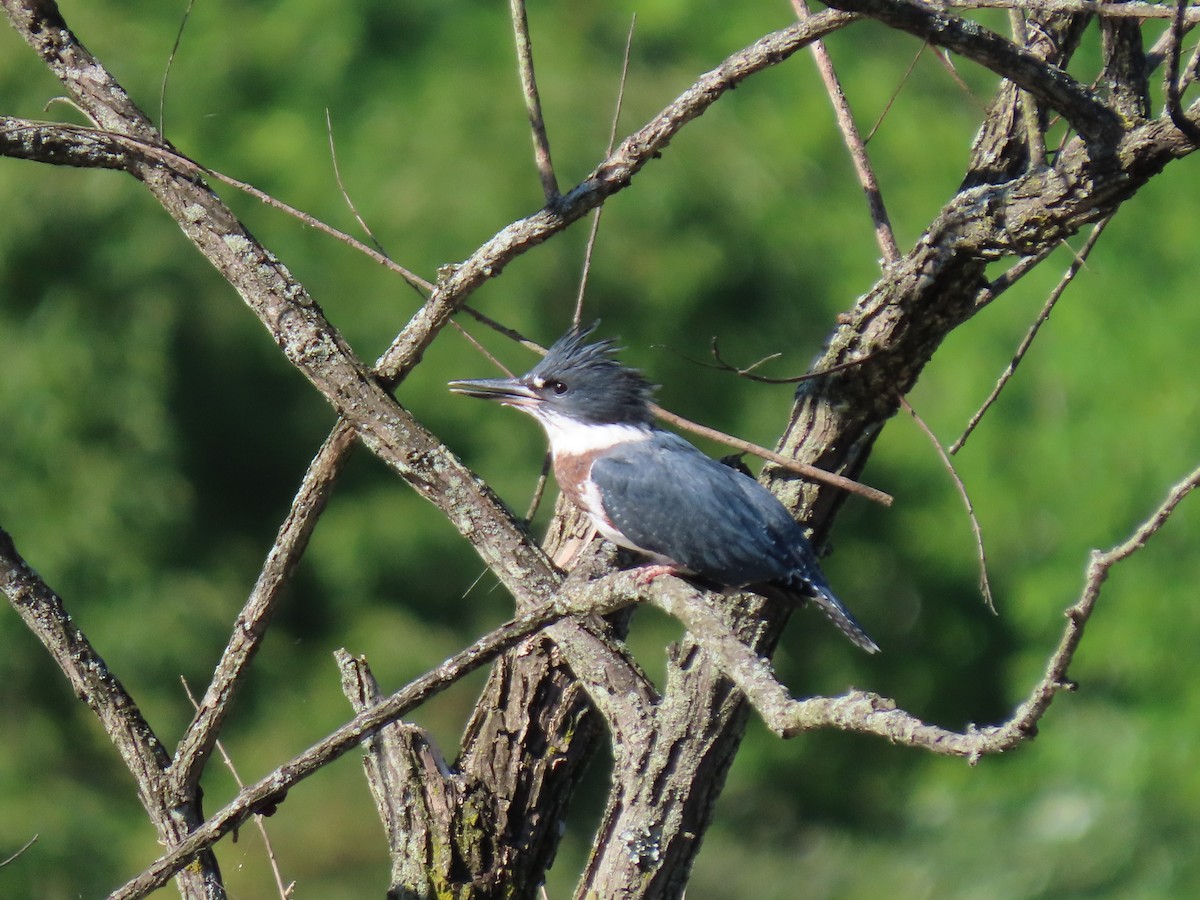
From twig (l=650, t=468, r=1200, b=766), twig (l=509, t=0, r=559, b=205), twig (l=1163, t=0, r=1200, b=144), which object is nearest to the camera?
twig (l=650, t=468, r=1200, b=766)

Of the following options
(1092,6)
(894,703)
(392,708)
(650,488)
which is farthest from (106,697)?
(1092,6)

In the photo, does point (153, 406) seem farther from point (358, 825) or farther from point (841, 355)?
point (841, 355)

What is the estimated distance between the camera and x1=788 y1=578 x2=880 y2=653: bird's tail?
351 centimetres

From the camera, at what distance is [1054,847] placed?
22.5 ft

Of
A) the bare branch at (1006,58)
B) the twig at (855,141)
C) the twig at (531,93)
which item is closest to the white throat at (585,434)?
the twig at (855,141)

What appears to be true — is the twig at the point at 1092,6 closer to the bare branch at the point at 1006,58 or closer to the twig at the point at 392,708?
the bare branch at the point at 1006,58

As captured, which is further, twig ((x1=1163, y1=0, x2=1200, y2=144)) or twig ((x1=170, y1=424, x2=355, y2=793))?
twig ((x1=170, y1=424, x2=355, y2=793))

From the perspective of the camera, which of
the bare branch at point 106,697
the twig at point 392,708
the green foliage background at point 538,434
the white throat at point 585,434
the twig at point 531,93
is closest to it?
the twig at point 392,708

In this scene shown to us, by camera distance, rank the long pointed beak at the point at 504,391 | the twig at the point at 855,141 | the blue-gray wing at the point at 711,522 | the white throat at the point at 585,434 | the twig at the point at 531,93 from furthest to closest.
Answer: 1. the white throat at the point at 585,434
2. the long pointed beak at the point at 504,391
3. the blue-gray wing at the point at 711,522
4. the twig at the point at 855,141
5. the twig at the point at 531,93

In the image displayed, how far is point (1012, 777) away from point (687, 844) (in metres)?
4.84

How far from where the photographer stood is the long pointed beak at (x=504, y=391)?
12.9 ft

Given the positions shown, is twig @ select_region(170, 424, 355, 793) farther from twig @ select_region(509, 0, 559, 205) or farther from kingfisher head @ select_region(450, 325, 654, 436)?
kingfisher head @ select_region(450, 325, 654, 436)

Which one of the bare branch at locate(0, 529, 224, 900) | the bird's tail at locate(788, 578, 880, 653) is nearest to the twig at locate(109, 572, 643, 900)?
the bare branch at locate(0, 529, 224, 900)

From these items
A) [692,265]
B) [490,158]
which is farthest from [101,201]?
[692,265]
